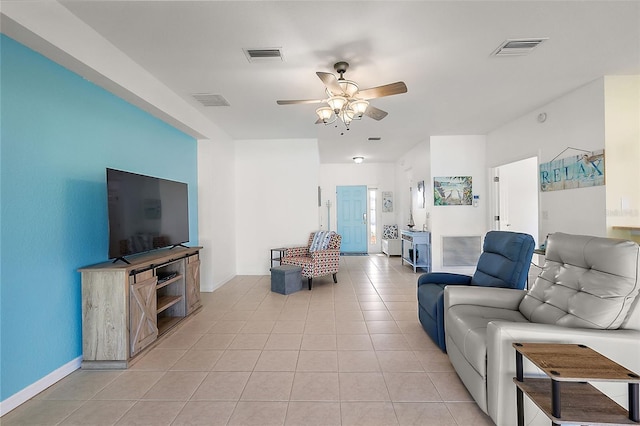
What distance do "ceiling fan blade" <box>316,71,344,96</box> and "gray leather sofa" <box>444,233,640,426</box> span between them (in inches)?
84.9

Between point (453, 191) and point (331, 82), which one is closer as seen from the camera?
point (331, 82)

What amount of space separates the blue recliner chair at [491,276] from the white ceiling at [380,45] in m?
1.75

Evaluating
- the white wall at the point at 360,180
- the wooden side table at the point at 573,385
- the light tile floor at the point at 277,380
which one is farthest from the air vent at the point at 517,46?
the white wall at the point at 360,180

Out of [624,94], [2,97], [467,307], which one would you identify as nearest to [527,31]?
[624,94]

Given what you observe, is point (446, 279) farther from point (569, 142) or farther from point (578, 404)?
point (569, 142)

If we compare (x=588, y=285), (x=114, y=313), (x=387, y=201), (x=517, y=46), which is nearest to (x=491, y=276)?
(x=588, y=285)

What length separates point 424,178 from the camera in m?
5.95

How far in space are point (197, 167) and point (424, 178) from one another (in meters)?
4.45

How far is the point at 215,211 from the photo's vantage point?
4766mm

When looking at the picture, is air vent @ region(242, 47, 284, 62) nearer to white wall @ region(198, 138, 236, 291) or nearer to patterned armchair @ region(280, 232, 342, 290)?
white wall @ region(198, 138, 236, 291)

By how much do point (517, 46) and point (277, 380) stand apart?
3528 mm

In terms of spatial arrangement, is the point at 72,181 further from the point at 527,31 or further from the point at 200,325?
the point at 527,31

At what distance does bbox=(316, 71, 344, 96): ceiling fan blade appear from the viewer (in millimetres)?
2359

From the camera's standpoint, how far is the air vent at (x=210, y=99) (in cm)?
350
